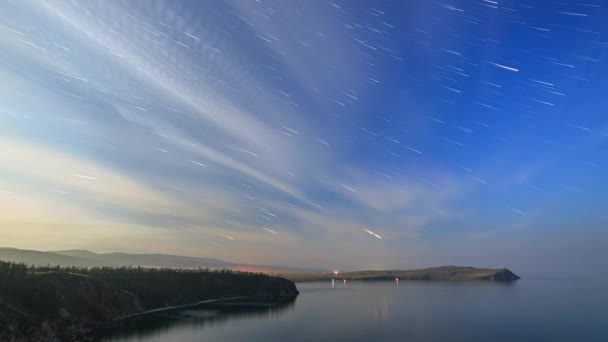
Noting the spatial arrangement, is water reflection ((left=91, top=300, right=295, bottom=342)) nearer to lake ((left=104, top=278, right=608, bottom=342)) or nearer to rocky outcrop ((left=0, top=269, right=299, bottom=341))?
lake ((left=104, top=278, right=608, bottom=342))

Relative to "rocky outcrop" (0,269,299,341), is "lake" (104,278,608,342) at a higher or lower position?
lower

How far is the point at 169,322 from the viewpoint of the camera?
282ft

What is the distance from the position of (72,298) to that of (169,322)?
913 inches

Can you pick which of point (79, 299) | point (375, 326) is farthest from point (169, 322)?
point (375, 326)

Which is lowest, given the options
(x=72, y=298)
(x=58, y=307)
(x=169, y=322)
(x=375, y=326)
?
(x=169, y=322)

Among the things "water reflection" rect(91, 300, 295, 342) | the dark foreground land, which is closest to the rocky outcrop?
the dark foreground land

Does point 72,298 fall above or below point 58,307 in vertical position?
above

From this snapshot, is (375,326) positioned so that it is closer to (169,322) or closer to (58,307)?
(169,322)

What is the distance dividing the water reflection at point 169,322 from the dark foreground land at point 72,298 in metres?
4.67

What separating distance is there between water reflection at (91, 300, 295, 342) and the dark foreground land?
15.3 feet

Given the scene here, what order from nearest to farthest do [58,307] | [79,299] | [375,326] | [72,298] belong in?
[58,307] < [72,298] < [79,299] < [375,326]

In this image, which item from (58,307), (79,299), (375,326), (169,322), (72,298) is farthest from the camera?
(169,322)

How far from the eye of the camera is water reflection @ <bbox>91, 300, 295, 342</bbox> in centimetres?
6792

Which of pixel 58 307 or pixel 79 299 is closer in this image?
pixel 58 307
